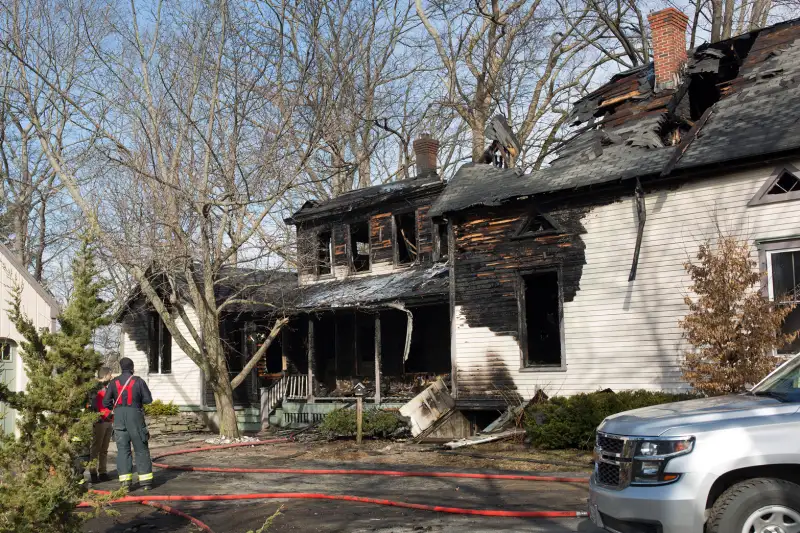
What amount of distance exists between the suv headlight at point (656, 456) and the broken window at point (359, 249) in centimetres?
1929

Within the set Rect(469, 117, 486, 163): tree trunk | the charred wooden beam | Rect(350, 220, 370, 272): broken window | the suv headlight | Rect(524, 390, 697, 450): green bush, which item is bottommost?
Rect(524, 390, 697, 450): green bush

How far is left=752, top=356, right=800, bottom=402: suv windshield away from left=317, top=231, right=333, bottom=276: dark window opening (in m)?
19.7

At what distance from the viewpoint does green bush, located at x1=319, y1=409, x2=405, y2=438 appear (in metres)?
18.1

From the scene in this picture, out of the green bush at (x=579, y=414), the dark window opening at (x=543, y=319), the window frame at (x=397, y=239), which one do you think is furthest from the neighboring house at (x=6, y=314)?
the window frame at (x=397, y=239)

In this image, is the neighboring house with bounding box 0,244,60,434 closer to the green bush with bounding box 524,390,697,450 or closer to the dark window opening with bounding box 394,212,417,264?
the green bush with bounding box 524,390,697,450

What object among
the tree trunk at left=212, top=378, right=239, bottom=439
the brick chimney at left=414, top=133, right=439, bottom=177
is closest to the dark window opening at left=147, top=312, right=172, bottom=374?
the tree trunk at left=212, top=378, right=239, bottom=439

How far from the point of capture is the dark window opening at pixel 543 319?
18578 millimetres

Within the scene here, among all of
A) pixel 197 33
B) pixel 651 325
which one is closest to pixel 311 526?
pixel 651 325

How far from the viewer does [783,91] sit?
608 inches

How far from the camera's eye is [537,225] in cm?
1747

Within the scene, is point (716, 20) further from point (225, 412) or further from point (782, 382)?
point (782, 382)

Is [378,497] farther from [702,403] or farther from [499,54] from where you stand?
[499,54]

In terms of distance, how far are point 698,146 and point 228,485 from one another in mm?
10089

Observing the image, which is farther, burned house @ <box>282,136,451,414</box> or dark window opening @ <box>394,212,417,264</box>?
dark window opening @ <box>394,212,417,264</box>
